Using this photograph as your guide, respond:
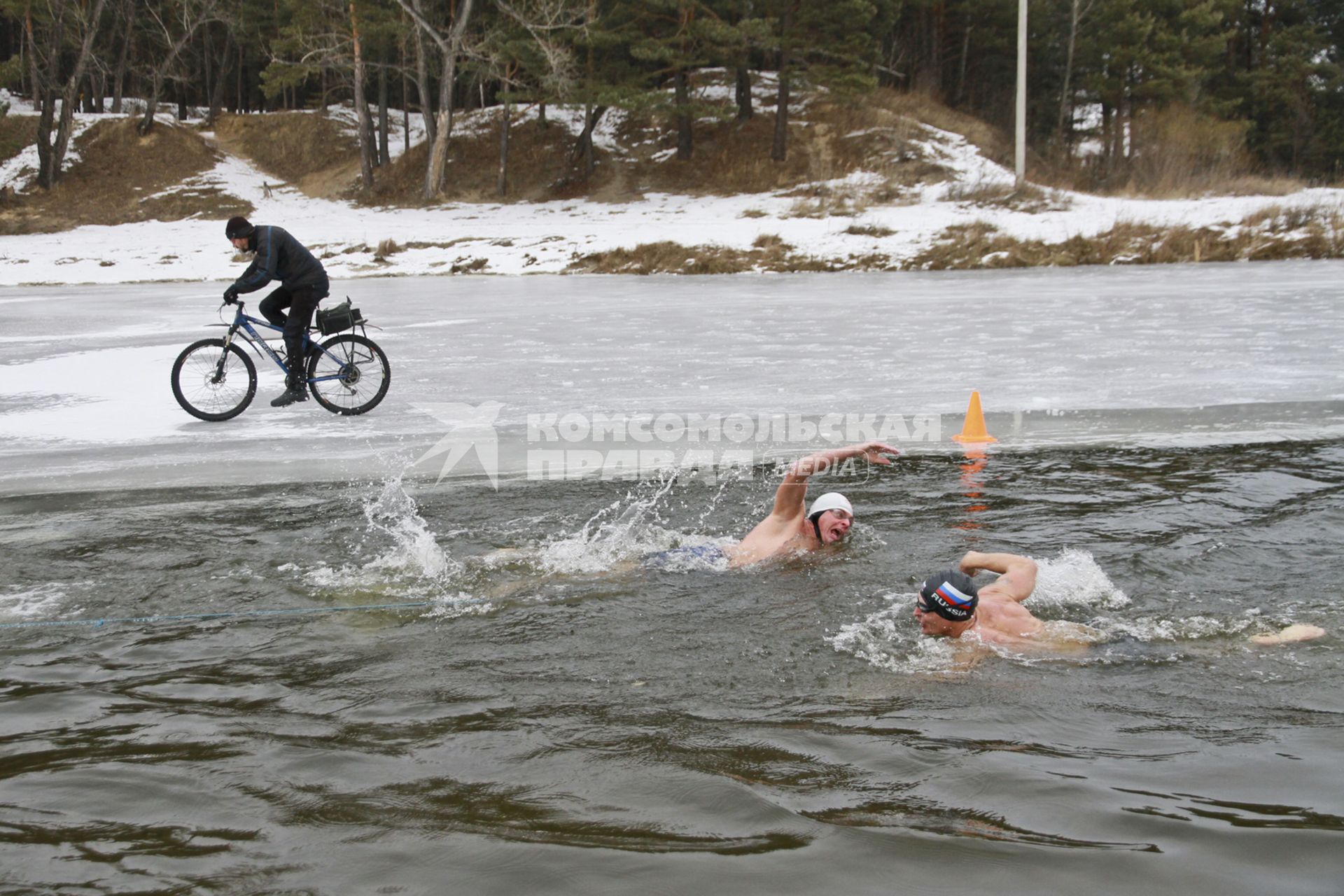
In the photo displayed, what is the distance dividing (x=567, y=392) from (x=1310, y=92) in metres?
45.9

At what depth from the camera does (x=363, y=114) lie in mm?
38969

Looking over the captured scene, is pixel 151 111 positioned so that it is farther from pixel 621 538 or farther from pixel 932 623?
pixel 932 623

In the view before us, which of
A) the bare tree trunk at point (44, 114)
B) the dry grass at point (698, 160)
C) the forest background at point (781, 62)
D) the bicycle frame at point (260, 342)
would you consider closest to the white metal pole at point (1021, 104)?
the dry grass at point (698, 160)

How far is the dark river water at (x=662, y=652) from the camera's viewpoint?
125 inches

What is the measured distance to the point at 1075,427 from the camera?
8.82 meters

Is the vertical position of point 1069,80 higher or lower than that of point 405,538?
higher

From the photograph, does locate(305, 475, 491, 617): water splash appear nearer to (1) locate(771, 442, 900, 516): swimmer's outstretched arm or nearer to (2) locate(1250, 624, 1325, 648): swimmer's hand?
(1) locate(771, 442, 900, 516): swimmer's outstretched arm

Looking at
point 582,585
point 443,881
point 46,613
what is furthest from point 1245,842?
point 46,613

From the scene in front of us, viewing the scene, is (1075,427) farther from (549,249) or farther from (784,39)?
(784,39)

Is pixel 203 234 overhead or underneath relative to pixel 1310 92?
underneath

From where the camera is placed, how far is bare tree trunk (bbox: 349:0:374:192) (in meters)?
37.1

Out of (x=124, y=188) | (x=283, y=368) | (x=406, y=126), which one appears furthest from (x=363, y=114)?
(x=283, y=368)

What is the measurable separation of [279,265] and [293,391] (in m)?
1.14

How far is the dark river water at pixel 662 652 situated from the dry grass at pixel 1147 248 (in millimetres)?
13066
